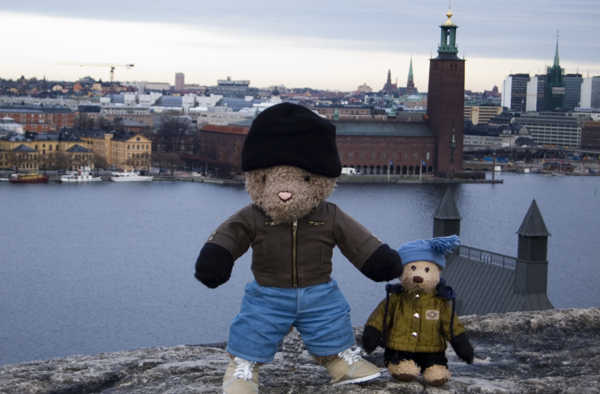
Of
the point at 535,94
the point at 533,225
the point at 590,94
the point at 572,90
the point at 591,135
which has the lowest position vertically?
the point at 591,135

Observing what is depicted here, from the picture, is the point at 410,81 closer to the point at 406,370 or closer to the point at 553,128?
the point at 553,128

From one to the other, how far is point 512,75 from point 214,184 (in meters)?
53.7

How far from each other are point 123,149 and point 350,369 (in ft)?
105

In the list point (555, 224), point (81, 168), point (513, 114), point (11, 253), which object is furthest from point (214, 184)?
point (513, 114)

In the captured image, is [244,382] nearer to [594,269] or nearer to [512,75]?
[594,269]

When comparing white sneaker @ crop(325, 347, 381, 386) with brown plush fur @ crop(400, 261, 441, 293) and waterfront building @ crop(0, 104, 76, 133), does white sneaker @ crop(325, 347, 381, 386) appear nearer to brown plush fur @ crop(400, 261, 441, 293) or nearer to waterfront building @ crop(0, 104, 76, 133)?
brown plush fur @ crop(400, 261, 441, 293)

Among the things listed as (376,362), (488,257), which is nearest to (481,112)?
(488,257)

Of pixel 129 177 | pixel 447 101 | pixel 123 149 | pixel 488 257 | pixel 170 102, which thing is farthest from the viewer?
pixel 170 102

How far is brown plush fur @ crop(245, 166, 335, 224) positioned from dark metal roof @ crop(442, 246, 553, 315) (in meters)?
5.29

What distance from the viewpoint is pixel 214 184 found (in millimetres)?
29375

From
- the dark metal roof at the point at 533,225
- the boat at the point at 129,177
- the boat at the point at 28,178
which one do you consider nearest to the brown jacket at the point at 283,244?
the dark metal roof at the point at 533,225

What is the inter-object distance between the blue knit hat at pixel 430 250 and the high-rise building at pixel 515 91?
77.0m

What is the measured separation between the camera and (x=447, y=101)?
3172 cm

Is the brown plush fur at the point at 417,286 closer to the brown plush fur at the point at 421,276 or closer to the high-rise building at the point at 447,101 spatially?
the brown plush fur at the point at 421,276
